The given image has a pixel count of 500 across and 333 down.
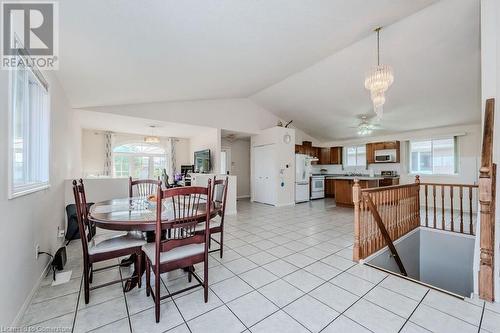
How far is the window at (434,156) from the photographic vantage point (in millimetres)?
5766

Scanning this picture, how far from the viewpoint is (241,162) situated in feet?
26.8

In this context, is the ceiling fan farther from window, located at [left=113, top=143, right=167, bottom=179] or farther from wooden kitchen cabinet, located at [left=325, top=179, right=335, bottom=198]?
window, located at [left=113, top=143, right=167, bottom=179]

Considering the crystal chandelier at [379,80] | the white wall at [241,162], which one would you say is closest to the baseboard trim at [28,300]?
the crystal chandelier at [379,80]

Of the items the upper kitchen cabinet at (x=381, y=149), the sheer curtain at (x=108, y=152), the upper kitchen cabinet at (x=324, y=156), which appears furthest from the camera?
the upper kitchen cabinet at (x=324, y=156)

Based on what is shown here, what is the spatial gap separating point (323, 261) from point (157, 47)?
10.8 feet

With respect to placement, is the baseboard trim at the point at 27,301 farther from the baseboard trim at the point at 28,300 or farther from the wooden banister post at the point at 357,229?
the wooden banister post at the point at 357,229

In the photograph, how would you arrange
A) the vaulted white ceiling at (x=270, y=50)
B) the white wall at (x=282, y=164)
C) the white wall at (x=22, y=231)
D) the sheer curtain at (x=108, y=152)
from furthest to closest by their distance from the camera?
the white wall at (x=282, y=164) < the sheer curtain at (x=108, y=152) < the vaulted white ceiling at (x=270, y=50) < the white wall at (x=22, y=231)

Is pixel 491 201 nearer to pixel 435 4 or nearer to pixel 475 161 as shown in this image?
pixel 435 4

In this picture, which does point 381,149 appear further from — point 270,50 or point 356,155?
point 270,50

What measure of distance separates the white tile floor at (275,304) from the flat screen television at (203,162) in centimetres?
352

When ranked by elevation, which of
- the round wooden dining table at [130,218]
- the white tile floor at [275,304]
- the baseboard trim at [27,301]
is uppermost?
the round wooden dining table at [130,218]

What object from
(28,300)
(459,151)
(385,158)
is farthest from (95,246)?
(459,151)

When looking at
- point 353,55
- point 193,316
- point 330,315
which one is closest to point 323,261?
point 330,315

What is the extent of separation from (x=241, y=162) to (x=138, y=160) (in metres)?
3.65
